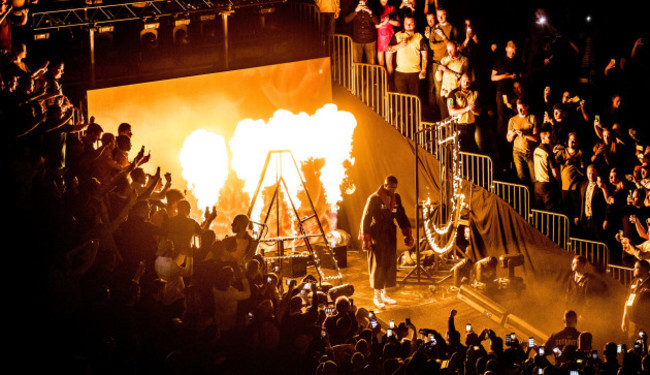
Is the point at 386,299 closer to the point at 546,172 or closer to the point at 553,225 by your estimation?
the point at 553,225

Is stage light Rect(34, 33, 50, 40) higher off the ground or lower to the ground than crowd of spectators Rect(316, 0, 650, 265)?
higher

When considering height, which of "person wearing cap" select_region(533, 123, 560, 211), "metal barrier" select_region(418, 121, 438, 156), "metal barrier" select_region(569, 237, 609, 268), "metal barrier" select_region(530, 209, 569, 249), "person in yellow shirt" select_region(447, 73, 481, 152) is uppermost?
"person in yellow shirt" select_region(447, 73, 481, 152)

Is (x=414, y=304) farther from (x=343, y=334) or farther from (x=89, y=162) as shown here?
(x=89, y=162)

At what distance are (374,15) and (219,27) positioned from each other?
299 cm

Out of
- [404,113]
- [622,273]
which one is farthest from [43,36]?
[622,273]

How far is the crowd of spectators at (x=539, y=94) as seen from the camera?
49.0 feet

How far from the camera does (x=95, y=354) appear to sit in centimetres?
759

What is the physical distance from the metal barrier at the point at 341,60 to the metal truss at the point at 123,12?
210 cm

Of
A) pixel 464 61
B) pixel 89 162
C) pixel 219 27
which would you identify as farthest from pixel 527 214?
pixel 89 162

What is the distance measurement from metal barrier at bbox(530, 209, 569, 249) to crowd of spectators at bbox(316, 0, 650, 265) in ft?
0.67

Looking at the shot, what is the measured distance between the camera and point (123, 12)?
610 inches

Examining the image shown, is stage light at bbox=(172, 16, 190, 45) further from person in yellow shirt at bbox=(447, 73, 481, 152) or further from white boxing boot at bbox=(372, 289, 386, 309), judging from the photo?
white boxing boot at bbox=(372, 289, 386, 309)

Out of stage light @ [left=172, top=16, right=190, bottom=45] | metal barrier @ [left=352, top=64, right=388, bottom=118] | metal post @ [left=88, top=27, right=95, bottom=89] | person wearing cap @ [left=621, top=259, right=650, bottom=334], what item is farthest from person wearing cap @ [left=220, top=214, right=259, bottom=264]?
metal barrier @ [left=352, top=64, right=388, bottom=118]

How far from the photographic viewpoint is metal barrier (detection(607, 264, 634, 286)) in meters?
13.7
